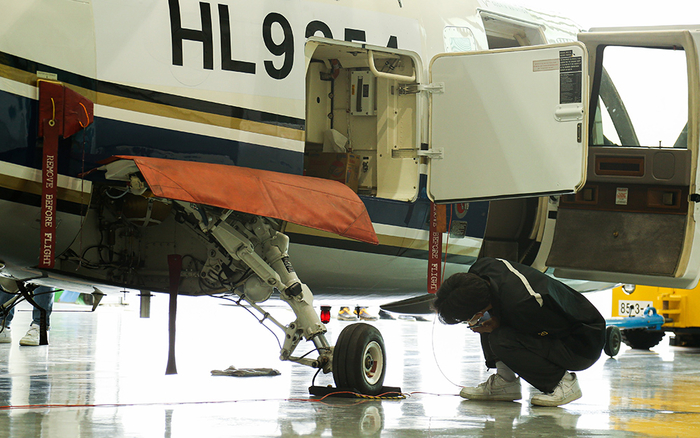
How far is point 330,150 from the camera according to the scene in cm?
696

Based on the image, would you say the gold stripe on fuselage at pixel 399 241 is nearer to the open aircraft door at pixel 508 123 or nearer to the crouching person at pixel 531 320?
the open aircraft door at pixel 508 123

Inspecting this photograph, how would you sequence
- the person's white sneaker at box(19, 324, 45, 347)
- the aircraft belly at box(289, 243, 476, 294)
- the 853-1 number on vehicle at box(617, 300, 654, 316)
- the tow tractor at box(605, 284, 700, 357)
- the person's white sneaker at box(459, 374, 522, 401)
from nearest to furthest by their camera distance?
1. the person's white sneaker at box(459, 374, 522, 401)
2. the aircraft belly at box(289, 243, 476, 294)
3. the person's white sneaker at box(19, 324, 45, 347)
4. the tow tractor at box(605, 284, 700, 357)
5. the 853-1 number on vehicle at box(617, 300, 654, 316)

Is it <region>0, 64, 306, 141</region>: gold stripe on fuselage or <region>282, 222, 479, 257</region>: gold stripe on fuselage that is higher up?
<region>0, 64, 306, 141</region>: gold stripe on fuselage

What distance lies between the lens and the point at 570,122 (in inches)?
245

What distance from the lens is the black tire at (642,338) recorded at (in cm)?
1302

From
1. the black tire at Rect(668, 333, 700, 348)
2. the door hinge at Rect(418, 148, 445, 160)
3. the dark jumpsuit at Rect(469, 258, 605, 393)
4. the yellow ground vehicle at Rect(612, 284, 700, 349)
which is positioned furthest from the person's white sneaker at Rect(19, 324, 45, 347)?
the black tire at Rect(668, 333, 700, 348)

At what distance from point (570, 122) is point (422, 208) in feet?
5.02

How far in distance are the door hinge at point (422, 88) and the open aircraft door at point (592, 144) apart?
0.10ft

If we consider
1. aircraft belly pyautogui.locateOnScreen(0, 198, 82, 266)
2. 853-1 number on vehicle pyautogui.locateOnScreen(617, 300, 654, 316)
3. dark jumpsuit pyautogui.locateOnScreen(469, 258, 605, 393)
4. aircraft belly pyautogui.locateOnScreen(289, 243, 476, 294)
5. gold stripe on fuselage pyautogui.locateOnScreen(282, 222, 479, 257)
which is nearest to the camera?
aircraft belly pyautogui.locateOnScreen(0, 198, 82, 266)

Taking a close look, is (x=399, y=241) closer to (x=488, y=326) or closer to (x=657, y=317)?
(x=488, y=326)

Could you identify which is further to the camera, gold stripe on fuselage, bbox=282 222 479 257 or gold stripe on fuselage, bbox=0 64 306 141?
gold stripe on fuselage, bbox=282 222 479 257

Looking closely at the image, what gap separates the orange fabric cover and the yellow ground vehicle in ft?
27.6

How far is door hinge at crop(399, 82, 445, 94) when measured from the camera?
6586 mm

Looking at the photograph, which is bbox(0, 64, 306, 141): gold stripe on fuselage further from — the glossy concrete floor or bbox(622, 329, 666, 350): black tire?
bbox(622, 329, 666, 350): black tire
